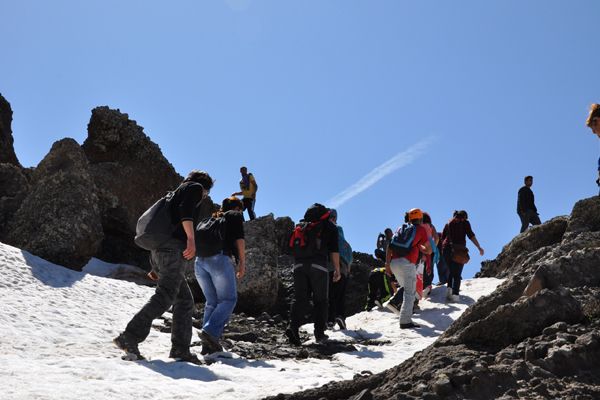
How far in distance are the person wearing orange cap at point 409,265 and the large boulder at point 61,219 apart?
671 cm

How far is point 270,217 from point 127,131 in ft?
20.9

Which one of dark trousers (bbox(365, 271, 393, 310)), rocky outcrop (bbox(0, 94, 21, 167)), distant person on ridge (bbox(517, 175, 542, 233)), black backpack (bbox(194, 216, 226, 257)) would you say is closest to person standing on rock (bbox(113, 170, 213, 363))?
black backpack (bbox(194, 216, 226, 257))

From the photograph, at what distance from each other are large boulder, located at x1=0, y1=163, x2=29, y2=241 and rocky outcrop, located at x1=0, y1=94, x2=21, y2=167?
18.1 feet

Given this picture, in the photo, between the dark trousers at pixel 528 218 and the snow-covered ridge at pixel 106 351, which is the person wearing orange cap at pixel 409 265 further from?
the dark trousers at pixel 528 218

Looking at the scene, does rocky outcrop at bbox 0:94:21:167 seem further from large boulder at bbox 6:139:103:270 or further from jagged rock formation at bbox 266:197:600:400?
jagged rock formation at bbox 266:197:600:400

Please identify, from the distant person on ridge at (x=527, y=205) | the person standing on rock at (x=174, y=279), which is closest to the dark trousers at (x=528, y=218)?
the distant person on ridge at (x=527, y=205)

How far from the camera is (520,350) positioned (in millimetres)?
4594

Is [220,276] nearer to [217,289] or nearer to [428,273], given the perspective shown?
[217,289]

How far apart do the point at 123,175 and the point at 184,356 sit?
1215cm

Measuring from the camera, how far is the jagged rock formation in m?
4.27

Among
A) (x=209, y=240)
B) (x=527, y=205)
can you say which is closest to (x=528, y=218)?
(x=527, y=205)

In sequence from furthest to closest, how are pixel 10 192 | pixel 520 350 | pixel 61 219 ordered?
pixel 10 192
pixel 61 219
pixel 520 350

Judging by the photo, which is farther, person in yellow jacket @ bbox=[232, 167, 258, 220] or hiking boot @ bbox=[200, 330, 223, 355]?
person in yellow jacket @ bbox=[232, 167, 258, 220]

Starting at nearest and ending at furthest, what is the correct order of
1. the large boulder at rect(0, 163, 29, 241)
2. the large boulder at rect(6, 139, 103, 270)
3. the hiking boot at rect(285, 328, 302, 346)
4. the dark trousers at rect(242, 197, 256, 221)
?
the hiking boot at rect(285, 328, 302, 346), the large boulder at rect(6, 139, 103, 270), the large boulder at rect(0, 163, 29, 241), the dark trousers at rect(242, 197, 256, 221)
